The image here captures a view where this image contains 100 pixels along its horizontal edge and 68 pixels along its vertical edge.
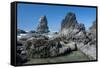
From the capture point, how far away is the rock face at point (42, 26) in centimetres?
364

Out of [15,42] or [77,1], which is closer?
[15,42]

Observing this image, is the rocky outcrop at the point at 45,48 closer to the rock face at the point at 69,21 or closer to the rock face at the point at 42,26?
the rock face at the point at 42,26

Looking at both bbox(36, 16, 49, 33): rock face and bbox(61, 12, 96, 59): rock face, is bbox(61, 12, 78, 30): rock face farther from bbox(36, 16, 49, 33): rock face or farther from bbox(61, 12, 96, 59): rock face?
bbox(36, 16, 49, 33): rock face

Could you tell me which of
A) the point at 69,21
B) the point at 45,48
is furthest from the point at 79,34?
the point at 45,48

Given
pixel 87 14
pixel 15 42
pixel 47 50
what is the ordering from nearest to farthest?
pixel 15 42
pixel 47 50
pixel 87 14

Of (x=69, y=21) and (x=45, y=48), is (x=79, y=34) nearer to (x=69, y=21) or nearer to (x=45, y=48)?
(x=69, y=21)

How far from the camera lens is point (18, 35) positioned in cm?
350

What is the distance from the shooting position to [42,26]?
3.66 metres

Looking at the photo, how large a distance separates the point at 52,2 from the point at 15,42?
0.74m

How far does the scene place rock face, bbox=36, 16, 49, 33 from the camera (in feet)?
11.9

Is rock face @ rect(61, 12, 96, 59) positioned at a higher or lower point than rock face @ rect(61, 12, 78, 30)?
lower

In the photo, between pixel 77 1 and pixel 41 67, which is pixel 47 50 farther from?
pixel 77 1

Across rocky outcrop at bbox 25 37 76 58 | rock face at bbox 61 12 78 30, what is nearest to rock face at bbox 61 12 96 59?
rock face at bbox 61 12 78 30

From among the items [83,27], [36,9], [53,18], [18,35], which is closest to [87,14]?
[83,27]
